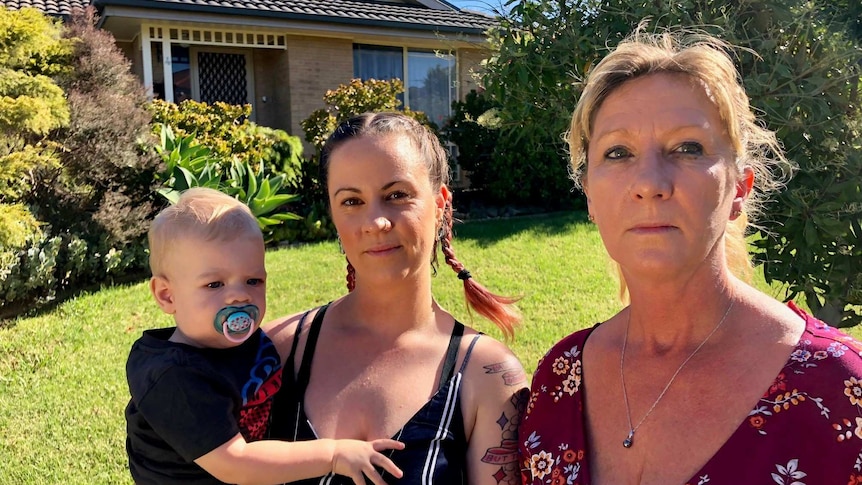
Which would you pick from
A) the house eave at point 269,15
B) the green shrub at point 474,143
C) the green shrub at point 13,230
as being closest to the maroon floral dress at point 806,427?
the green shrub at point 13,230

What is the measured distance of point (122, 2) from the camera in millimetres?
11336

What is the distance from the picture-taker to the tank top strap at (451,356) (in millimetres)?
2045

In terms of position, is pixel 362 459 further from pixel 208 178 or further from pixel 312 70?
pixel 312 70

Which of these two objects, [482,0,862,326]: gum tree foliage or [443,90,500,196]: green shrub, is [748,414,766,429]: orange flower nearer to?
[482,0,862,326]: gum tree foliage

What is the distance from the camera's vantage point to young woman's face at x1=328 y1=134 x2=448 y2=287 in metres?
2.08

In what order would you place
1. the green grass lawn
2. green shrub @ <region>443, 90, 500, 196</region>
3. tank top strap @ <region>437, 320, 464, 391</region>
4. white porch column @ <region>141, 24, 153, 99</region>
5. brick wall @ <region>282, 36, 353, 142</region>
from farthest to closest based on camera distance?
brick wall @ <region>282, 36, 353, 142</region> → green shrub @ <region>443, 90, 500, 196</region> → white porch column @ <region>141, 24, 153, 99</region> → the green grass lawn → tank top strap @ <region>437, 320, 464, 391</region>

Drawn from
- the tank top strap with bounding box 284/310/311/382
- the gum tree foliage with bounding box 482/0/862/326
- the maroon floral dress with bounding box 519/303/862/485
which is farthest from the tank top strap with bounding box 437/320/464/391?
the gum tree foliage with bounding box 482/0/862/326

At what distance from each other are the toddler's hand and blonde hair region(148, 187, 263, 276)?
2.43 feet

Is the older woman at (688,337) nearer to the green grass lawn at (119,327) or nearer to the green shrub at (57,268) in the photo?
the green grass lawn at (119,327)

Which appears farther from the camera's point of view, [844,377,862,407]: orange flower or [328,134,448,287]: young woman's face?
[328,134,448,287]: young woman's face

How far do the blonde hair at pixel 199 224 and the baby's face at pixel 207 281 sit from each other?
0.02 m

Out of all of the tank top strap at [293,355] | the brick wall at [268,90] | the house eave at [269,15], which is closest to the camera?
the tank top strap at [293,355]

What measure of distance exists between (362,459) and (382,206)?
769 millimetres

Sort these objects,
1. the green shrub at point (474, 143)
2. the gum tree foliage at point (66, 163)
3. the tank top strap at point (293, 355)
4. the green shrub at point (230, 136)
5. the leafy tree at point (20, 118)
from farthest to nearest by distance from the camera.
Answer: the green shrub at point (474, 143) < the green shrub at point (230, 136) < the gum tree foliage at point (66, 163) < the leafy tree at point (20, 118) < the tank top strap at point (293, 355)
